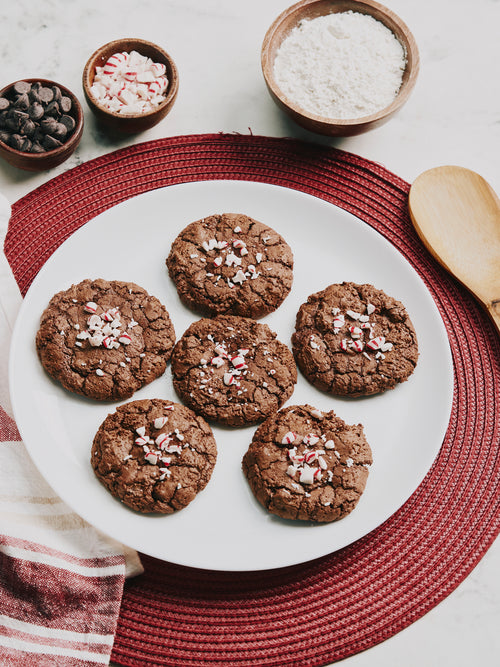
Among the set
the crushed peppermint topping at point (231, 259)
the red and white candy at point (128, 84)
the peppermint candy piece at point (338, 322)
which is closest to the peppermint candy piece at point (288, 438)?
the peppermint candy piece at point (338, 322)

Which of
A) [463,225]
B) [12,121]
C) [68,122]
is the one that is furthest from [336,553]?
[12,121]

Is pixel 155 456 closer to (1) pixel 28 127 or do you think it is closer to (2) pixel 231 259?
(2) pixel 231 259

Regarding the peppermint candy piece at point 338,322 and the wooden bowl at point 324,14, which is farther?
the wooden bowl at point 324,14

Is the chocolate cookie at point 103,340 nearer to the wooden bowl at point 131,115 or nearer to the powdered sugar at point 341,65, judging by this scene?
the wooden bowl at point 131,115

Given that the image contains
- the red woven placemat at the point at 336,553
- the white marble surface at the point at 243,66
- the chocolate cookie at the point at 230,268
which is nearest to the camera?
the red woven placemat at the point at 336,553

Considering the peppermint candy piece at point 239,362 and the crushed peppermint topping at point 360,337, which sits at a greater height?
the crushed peppermint topping at point 360,337

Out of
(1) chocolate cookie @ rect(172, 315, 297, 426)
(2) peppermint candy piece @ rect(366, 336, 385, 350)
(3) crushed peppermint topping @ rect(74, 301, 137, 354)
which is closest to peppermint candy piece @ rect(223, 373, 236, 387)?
(1) chocolate cookie @ rect(172, 315, 297, 426)

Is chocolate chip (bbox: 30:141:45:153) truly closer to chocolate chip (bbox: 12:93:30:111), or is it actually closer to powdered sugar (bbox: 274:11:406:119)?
chocolate chip (bbox: 12:93:30:111)
